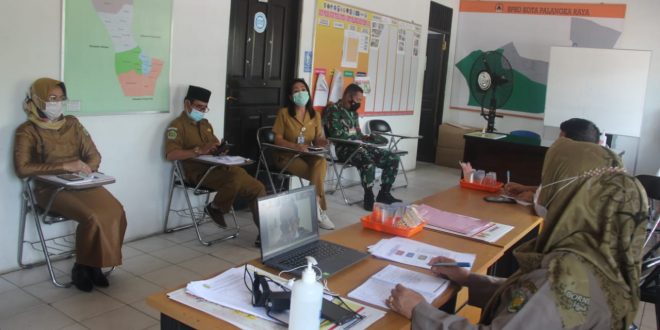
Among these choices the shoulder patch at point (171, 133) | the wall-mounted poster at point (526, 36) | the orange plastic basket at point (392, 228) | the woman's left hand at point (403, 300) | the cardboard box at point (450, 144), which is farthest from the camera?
the cardboard box at point (450, 144)

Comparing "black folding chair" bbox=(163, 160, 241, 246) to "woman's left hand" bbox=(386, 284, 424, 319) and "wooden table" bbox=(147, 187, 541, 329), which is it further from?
"woman's left hand" bbox=(386, 284, 424, 319)

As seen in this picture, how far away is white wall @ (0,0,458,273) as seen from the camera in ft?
10.6

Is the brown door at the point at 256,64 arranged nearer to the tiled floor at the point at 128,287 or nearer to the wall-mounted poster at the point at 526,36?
the tiled floor at the point at 128,287

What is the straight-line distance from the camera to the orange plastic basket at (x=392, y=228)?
230 centimetres

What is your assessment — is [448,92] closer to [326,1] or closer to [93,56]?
[326,1]

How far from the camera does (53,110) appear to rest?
324 cm

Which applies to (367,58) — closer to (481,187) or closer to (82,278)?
(481,187)

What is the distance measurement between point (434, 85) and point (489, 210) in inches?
238

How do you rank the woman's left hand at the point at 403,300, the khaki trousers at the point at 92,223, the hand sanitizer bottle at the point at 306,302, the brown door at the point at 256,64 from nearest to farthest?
the hand sanitizer bottle at the point at 306,302 < the woman's left hand at the point at 403,300 < the khaki trousers at the point at 92,223 < the brown door at the point at 256,64

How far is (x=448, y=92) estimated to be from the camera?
8.95 metres

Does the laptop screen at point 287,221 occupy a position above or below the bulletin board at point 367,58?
below

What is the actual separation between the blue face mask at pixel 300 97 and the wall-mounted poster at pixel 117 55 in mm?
1213

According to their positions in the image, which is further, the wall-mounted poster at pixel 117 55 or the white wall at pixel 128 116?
the wall-mounted poster at pixel 117 55

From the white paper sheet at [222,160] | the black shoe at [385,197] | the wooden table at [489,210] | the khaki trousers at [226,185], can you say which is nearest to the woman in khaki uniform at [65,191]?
the white paper sheet at [222,160]
